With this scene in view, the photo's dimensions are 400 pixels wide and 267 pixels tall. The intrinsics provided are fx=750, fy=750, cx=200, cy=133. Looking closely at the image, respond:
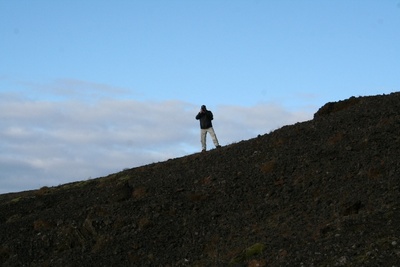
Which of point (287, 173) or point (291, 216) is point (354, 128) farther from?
point (291, 216)

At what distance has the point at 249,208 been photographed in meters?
19.0

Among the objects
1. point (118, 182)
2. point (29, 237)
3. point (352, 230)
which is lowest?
point (352, 230)

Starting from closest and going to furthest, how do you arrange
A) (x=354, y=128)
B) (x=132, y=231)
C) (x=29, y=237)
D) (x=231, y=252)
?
(x=231, y=252)
(x=132, y=231)
(x=29, y=237)
(x=354, y=128)

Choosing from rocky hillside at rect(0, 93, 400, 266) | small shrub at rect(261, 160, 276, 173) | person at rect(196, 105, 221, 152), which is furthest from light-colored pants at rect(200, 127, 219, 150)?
small shrub at rect(261, 160, 276, 173)

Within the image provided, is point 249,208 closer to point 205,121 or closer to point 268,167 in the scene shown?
point 268,167

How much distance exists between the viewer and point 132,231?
63.5 ft

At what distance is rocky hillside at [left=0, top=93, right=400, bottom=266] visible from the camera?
49.9 feet

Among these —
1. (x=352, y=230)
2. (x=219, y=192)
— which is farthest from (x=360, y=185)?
(x=219, y=192)

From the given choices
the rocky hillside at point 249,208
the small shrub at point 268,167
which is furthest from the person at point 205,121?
the small shrub at point 268,167

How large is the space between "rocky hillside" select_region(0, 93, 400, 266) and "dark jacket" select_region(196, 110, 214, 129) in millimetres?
1630

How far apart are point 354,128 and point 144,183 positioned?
21.9 ft

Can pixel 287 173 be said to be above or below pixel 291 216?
above

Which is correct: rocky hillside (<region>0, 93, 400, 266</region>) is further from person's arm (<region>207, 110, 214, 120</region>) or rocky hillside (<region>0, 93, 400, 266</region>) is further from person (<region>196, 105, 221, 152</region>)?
person's arm (<region>207, 110, 214, 120</region>)

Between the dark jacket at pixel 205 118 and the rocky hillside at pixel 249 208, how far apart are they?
64.2 inches
